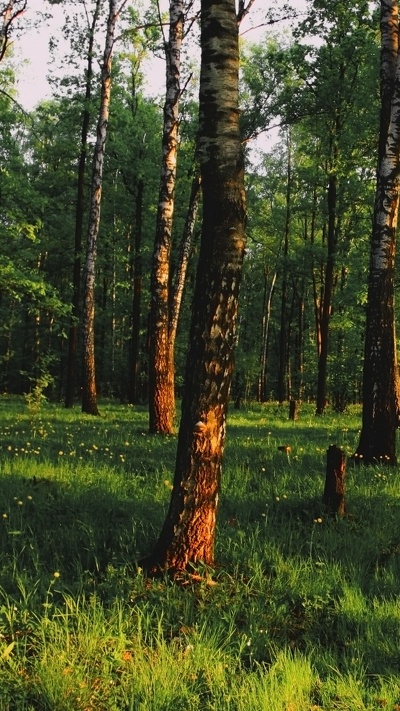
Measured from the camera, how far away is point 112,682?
2926mm

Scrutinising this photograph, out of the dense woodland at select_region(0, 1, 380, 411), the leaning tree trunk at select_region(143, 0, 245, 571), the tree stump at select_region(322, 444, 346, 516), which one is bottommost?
the tree stump at select_region(322, 444, 346, 516)

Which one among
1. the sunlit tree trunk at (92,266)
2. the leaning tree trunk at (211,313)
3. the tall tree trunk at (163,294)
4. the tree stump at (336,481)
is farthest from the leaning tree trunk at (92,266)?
the leaning tree trunk at (211,313)

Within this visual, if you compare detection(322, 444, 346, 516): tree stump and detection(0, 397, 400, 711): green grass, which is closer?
detection(0, 397, 400, 711): green grass

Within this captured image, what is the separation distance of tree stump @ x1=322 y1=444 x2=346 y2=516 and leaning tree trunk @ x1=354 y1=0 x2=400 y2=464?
9.86 ft

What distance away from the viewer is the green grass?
9.62 ft

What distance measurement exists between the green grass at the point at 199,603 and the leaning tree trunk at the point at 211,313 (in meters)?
0.45

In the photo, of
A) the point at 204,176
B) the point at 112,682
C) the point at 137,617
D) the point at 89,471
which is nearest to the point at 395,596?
the point at 137,617

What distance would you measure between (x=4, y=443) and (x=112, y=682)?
7.39 m

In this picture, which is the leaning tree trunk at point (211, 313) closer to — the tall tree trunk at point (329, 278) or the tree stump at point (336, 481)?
the tree stump at point (336, 481)

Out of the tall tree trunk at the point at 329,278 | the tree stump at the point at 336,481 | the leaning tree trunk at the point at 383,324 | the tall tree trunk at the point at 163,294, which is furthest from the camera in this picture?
the tall tree trunk at the point at 329,278

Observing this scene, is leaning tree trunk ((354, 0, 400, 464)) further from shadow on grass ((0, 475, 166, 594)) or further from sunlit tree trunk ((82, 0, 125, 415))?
sunlit tree trunk ((82, 0, 125, 415))

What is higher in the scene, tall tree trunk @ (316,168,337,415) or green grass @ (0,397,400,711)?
tall tree trunk @ (316,168,337,415)

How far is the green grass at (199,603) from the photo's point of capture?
2934mm

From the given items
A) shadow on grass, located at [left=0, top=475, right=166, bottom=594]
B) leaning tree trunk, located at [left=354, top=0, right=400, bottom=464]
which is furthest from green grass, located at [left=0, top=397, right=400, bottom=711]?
leaning tree trunk, located at [left=354, top=0, right=400, bottom=464]
